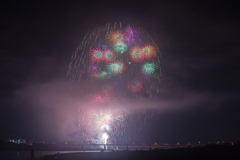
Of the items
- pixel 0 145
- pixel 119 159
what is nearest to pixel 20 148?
pixel 0 145

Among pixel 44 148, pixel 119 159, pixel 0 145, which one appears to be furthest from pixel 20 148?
pixel 119 159

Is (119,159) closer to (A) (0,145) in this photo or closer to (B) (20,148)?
(B) (20,148)

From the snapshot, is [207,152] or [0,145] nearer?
[207,152]

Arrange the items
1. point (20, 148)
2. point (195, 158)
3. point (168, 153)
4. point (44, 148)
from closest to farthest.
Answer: point (195, 158) → point (168, 153) → point (44, 148) → point (20, 148)

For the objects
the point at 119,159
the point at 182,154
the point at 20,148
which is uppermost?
the point at 182,154

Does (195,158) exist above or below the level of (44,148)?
above

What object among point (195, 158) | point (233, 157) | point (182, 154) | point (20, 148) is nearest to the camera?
point (233, 157)

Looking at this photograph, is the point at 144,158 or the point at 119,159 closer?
the point at 144,158

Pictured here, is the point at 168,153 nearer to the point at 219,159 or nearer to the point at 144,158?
the point at 144,158

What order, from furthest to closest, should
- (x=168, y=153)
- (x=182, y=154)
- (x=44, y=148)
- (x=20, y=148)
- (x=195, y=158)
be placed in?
(x=20, y=148), (x=44, y=148), (x=168, y=153), (x=182, y=154), (x=195, y=158)
